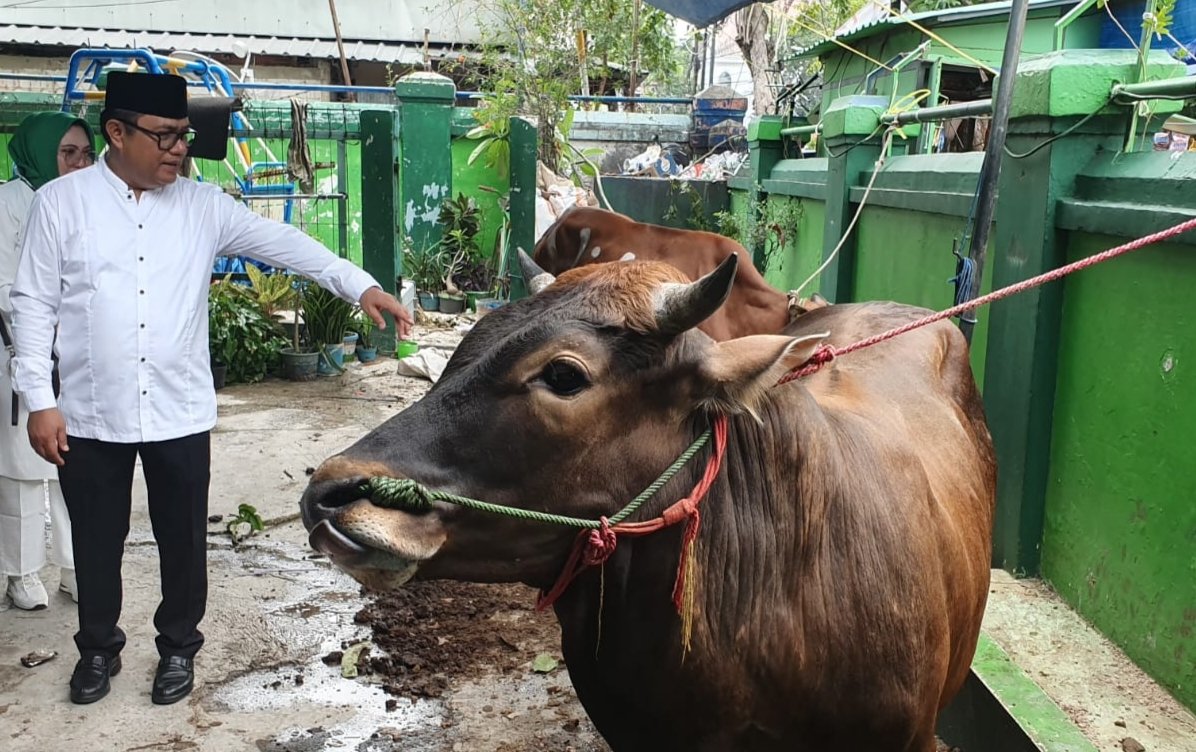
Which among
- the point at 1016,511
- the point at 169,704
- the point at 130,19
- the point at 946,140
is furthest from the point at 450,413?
the point at 130,19

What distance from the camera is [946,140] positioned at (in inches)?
365

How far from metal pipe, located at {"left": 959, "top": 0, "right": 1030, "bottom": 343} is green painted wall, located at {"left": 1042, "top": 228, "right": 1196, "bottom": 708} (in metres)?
0.38

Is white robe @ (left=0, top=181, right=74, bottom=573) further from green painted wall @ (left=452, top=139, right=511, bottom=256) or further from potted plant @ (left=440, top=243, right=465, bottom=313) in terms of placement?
green painted wall @ (left=452, top=139, right=511, bottom=256)

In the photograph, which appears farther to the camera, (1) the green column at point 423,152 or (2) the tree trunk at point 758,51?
(2) the tree trunk at point 758,51

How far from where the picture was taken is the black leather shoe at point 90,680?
4.08 meters

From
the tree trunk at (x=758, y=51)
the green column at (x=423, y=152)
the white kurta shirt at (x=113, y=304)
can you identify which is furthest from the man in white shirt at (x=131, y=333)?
the tree trunk at (x=758, y=51)

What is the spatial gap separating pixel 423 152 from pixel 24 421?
8.17 meters

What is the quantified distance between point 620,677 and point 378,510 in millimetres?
706

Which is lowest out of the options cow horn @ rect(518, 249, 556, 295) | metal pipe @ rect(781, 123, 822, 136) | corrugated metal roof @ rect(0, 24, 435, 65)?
cow horn @ rect(518, 249, 556, 295)

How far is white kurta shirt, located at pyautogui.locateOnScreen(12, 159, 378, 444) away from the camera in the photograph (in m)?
3.77

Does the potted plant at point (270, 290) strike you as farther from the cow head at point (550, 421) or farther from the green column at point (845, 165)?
the cow head at point (550, 421)

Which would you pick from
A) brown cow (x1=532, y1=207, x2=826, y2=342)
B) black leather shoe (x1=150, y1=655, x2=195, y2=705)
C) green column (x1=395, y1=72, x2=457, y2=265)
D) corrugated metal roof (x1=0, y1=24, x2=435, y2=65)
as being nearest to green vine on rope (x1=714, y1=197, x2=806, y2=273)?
brown cow (x1=532, y1=207, x2=826, y2=342)

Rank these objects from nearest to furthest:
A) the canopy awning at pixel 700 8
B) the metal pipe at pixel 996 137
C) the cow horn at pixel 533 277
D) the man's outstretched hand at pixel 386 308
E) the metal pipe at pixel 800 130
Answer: the cow horn at pixel 533 277, the man's outstretched hand at pixel 386 308, the metal pipe at pixel 996 137, the canopy awning at pixel 700 8, the metal pipe at pixel 800 130

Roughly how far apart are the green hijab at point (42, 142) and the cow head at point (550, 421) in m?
3.28
